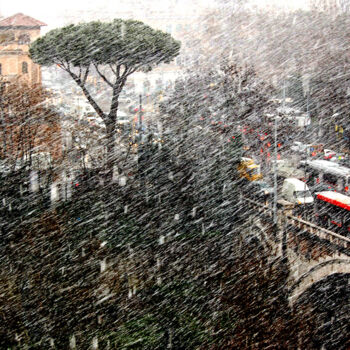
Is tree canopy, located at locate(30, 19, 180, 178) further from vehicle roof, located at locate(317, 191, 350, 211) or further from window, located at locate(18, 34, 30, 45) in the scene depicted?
vehicle roof, located at locate(317, 191, 350, 211)

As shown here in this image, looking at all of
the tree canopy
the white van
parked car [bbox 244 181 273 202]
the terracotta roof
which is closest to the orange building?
the terracotta roof

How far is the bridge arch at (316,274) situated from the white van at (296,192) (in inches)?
217

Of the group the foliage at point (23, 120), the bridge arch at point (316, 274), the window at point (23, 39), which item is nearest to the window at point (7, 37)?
the window at point (23, 39)

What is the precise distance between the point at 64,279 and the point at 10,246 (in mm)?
1911

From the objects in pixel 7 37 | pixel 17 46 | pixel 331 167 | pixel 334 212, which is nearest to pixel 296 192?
pixel 334 212

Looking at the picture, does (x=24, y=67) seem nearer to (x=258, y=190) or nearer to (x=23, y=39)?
(x=23, y=39)

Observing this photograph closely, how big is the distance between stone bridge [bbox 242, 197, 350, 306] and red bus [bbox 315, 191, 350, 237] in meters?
3.02

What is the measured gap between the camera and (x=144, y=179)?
15.6 metres

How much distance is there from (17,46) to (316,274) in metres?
14.7

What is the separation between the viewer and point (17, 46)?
1836 cm

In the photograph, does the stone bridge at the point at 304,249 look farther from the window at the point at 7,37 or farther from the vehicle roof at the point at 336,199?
the window at the point at 7,37

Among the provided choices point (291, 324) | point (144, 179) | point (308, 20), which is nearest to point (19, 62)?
point (144, 179)

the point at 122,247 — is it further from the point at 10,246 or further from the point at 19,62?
the point at 19,62

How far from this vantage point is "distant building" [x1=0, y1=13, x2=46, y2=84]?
1806 cm
